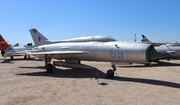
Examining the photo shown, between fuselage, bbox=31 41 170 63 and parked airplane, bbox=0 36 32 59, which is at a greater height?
parked airplane, bbox=0 36 32 59

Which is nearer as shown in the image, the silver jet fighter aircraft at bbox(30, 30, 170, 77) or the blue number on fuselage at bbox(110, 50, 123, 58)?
the silver jet fighter aircraft at bbox(30, 30, 170, 77)

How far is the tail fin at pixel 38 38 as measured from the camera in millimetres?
15239

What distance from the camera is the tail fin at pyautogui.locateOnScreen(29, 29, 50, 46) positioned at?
1524 cm

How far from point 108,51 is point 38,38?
25.7 ft

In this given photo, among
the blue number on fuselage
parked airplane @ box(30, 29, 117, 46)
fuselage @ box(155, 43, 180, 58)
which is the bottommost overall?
the blue number on fuselage

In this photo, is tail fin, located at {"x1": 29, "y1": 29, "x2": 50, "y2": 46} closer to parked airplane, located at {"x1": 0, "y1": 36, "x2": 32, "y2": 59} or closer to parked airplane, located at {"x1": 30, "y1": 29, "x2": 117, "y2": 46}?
parked airplane, located at {"x1": 30, "y1": 29, "x2": 117, "y2": 46}

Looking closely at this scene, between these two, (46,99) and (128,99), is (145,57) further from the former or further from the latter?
(46,99)

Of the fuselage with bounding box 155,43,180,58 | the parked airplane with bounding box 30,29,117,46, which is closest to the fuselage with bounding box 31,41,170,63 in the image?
the parked airplane with bounding box 30,29,117,46

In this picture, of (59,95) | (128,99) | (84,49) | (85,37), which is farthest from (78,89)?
(85,37)

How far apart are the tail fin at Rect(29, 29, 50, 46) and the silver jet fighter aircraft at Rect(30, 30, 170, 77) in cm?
142

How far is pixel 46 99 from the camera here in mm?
5992

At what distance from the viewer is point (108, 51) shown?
32.8 feet

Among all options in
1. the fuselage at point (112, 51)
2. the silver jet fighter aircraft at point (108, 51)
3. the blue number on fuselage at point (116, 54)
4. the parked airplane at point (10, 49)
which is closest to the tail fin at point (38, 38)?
the silver jet fighter aircraft at point (108, 51)

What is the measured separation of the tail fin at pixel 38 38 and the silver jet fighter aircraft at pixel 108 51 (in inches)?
55.8
